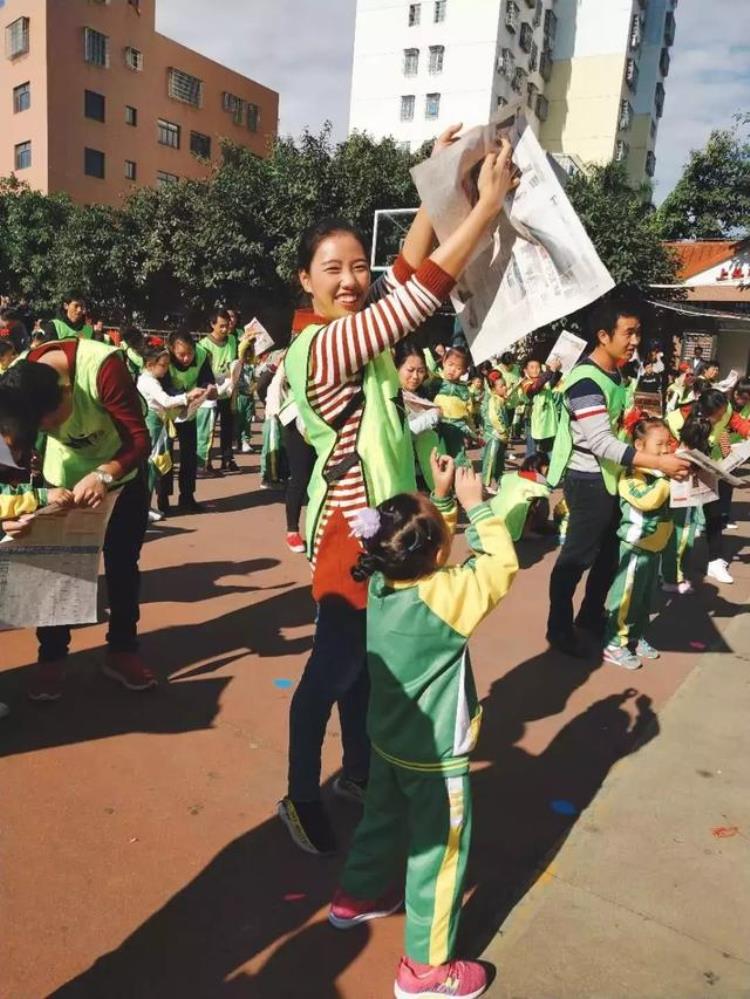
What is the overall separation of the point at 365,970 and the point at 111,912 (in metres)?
0.78

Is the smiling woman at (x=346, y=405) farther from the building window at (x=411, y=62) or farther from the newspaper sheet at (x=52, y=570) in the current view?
the building window at (x=411, y=62)

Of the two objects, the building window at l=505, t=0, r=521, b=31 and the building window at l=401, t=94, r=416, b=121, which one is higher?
the building window at l=505, t=0, r=521, b=31

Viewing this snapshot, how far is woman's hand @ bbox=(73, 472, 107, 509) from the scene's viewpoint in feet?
9.48

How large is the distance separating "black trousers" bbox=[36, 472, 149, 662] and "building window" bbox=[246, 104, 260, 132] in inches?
1654

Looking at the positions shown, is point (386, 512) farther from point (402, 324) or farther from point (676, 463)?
point (676, 463)

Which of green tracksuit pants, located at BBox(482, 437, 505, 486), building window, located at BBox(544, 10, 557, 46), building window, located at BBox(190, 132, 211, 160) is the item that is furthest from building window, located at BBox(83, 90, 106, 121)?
green tracksuit pants, located at BBox(482, 437, 505, 486)

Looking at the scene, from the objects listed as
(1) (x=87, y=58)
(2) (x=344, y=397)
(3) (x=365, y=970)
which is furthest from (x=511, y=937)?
(1) (x=87, y=58)

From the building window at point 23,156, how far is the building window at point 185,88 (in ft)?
25.1

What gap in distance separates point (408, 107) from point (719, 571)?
4100 centimetres

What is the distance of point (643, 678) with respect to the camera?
163 inches

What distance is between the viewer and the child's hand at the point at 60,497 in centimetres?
285

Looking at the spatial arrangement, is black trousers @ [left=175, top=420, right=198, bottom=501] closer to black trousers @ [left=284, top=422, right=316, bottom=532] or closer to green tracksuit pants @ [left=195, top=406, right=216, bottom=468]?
green tracksuit pants @ [left=195, top=406, right=216, bottom=468]

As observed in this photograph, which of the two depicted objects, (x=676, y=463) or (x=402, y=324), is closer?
(x=402, y=324)

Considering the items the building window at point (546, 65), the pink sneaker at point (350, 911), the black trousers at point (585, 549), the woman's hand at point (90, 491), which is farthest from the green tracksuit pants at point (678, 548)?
the building window at point (546, 65)
